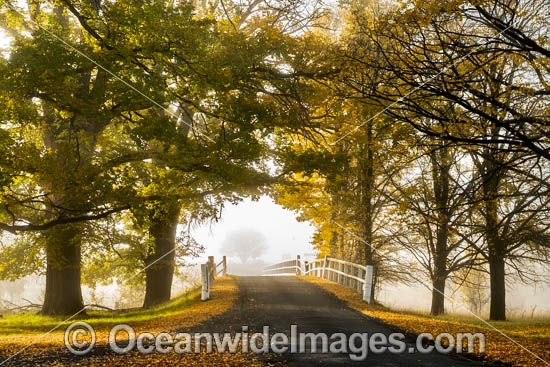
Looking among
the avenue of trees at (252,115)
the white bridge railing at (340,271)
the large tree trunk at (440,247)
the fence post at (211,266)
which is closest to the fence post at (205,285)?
the avenue of trees at (252,115)

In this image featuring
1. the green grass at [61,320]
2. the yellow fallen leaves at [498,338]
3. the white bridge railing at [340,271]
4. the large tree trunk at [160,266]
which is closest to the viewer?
the yellow fallen leaves at [498,338]

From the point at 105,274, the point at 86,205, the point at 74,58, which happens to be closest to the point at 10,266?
the point at 105,274

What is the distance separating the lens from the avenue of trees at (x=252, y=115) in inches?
344

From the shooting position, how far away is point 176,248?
2028 cm

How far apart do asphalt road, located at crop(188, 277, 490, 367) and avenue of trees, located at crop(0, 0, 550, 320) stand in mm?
3510

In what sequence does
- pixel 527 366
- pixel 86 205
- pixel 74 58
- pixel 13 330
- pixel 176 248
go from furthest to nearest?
pixel 176 248 → pixel 13 330 → pixel 86 205 → pixel 74 58 → pixel 527 366

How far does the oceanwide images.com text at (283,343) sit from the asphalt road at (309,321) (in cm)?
20

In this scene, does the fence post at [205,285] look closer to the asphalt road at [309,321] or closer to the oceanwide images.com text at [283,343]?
the asphalt road at [309,321]

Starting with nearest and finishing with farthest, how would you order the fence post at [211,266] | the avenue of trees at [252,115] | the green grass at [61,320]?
1. the avenue of trees at [252,115]
2. the green grass at [61,320]
3. the fence post at [211,266]

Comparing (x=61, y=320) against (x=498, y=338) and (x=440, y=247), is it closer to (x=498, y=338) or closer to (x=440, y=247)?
(x=498, y=338)

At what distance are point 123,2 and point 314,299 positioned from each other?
11047 millimetres

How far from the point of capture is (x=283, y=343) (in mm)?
8047

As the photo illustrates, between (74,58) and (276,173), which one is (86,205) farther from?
(276,173)

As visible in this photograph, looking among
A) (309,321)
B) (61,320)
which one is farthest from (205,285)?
(309,321)
